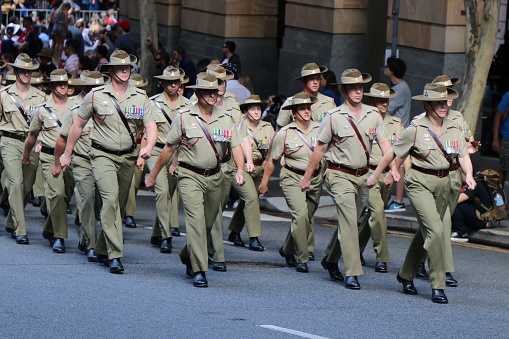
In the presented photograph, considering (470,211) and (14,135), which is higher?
(14,135)

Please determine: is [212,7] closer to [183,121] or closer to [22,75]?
[22,75]

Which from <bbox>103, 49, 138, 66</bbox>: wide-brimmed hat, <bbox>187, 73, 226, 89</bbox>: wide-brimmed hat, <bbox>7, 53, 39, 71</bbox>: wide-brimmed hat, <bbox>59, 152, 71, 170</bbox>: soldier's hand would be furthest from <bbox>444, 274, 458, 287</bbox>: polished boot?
<bbox>7, 53, 39, 71</bbox>: wide-brimmed hat

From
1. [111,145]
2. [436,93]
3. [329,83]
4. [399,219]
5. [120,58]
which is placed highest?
[120,58]

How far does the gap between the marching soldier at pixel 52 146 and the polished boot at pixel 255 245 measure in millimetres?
2187

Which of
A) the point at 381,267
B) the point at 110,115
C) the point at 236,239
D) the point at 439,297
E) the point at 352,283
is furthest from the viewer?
the point at 236,239

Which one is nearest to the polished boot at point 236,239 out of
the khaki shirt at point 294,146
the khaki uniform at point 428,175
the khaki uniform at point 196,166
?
the khaki shirt at point 294,146

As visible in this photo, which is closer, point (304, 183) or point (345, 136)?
point (345, 136)

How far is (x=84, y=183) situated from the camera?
41.2ft

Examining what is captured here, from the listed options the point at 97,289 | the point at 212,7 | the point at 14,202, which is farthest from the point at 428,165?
the point at 212,7

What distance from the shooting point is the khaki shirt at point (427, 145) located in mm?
11125

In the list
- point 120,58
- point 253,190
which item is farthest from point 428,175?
point 253,190

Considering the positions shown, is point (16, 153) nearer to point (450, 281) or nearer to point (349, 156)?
point (349, 156)

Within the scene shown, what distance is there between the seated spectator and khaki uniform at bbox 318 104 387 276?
3469 mm

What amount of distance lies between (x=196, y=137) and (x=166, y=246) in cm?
240
